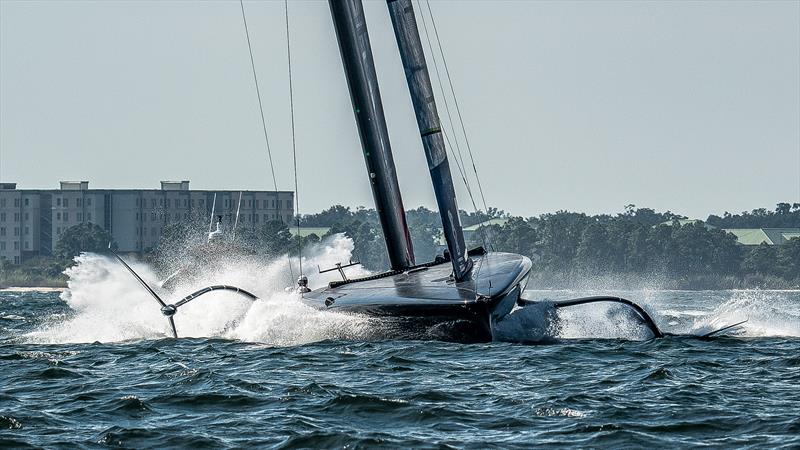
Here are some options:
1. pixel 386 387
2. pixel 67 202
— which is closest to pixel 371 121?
pixel 386 387

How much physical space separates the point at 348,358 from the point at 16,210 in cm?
14265

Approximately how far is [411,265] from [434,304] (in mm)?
7044

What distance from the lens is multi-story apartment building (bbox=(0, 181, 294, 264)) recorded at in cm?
14875

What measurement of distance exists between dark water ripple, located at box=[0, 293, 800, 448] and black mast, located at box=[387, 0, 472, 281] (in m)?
2.15

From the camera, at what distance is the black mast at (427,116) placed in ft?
72.7

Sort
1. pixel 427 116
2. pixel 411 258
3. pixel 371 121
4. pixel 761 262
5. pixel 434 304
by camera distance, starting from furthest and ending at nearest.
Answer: pixel 761 262 → pixel 411 258 → pixel 371 121 → pixel 427 116 → pixel 434 304

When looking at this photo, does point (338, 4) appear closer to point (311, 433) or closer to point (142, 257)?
point (311, 433)

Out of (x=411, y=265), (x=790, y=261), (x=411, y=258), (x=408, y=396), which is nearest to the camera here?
(x=408, y=396)

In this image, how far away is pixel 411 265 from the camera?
27.7m

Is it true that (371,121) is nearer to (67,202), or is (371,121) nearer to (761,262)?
(761,262)

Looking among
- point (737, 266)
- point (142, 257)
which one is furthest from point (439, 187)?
point (737, 266)

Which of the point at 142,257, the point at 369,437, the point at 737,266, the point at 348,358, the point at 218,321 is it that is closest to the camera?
the point at 369,437

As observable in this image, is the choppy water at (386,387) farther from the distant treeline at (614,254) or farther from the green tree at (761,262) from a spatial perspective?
the green tree at (761,262)

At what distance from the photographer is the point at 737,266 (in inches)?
5822
